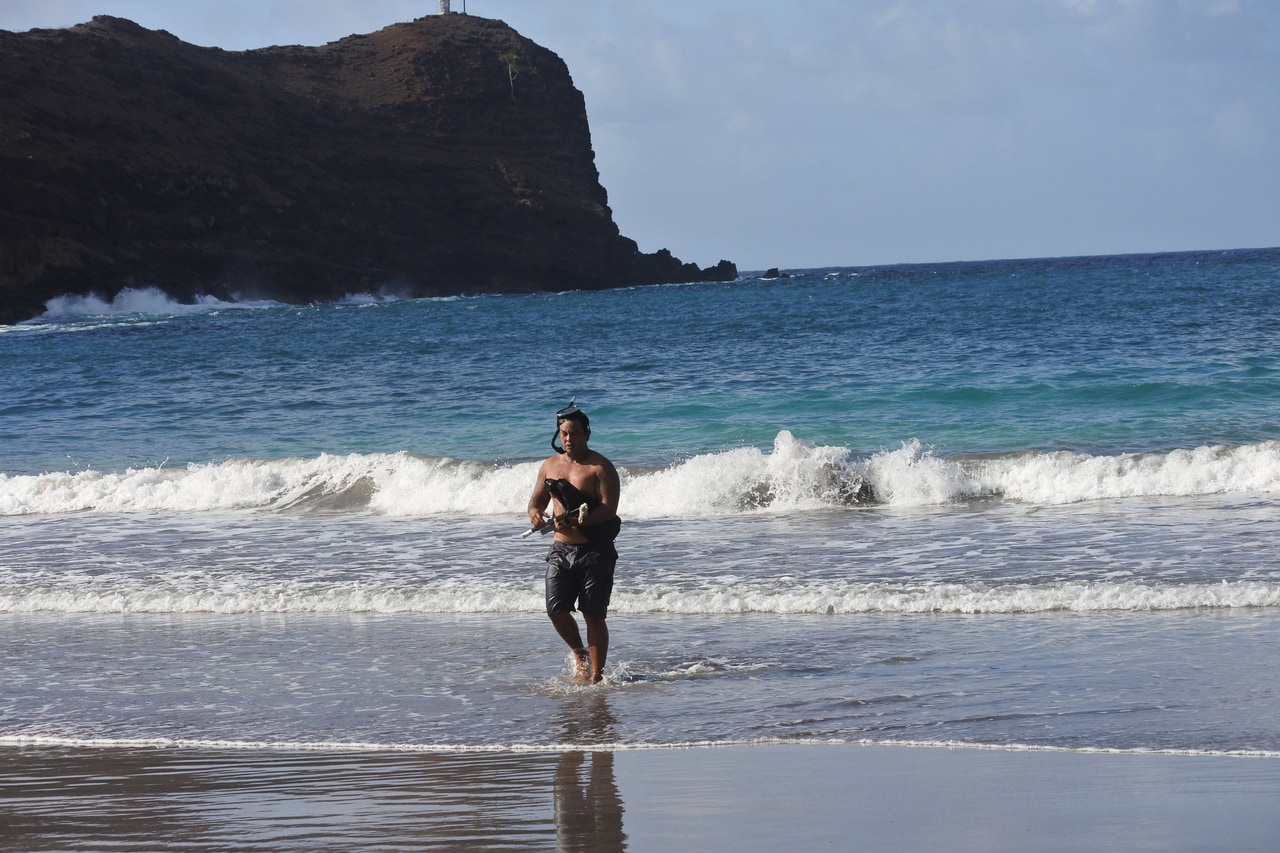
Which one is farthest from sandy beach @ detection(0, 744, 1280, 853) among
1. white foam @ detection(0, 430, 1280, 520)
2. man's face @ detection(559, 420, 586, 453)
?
white foam @ detection(0, 430, 1280, 520)

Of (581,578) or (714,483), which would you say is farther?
(714,483)

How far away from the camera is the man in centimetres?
673

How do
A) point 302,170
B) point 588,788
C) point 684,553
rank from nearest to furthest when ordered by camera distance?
point 588,788, point 684,553, point 302,170

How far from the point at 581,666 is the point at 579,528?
781 mm

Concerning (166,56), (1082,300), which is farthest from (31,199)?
(1082,300)

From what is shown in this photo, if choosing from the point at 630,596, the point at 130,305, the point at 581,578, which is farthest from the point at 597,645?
the point at 130,305

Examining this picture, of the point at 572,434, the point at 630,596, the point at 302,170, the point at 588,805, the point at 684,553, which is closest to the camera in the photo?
the point at 588,805

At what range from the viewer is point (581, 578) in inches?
269

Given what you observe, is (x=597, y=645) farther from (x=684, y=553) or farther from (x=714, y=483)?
(x=714, y=483)

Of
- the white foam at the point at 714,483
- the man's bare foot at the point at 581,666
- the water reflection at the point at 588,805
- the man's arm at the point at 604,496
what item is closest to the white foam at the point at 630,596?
the man's bare foot at the point at 581,666

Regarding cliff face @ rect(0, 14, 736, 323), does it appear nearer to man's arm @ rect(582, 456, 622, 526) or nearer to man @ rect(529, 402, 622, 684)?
man @ rect(529, 402, 622, 684)

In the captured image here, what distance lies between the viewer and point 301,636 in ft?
27.5

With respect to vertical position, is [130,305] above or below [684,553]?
above

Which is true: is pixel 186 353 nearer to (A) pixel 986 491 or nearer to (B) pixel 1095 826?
(A) pixel 986 491
